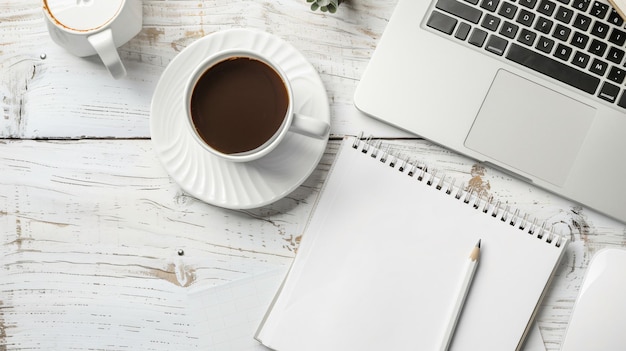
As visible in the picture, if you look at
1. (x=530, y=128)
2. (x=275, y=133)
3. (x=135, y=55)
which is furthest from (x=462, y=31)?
(x=135, y=55)

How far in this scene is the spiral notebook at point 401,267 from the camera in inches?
28.6

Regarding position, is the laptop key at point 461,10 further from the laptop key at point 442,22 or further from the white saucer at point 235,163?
the white saucer at point 235,163

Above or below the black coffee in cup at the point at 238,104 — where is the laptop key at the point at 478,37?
above

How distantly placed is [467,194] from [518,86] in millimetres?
134

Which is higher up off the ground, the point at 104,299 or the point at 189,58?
the point at 189,58

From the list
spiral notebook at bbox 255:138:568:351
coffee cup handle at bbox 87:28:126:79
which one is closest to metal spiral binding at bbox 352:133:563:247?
spiral notebook at bbox 255:138:568:351

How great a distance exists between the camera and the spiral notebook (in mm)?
727

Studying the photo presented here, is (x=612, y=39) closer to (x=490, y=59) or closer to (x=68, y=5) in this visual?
(x=490, y=59)

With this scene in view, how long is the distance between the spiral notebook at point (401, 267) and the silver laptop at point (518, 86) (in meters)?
0.06

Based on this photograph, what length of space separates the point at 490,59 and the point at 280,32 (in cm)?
25

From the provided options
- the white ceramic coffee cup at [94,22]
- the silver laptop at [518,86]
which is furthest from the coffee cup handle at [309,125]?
the white ceramic coffee cup at [94,22]

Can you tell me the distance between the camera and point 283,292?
74 centimetres

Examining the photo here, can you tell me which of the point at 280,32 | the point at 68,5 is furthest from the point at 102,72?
the point at 280,32

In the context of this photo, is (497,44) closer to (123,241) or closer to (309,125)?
(309,125)
